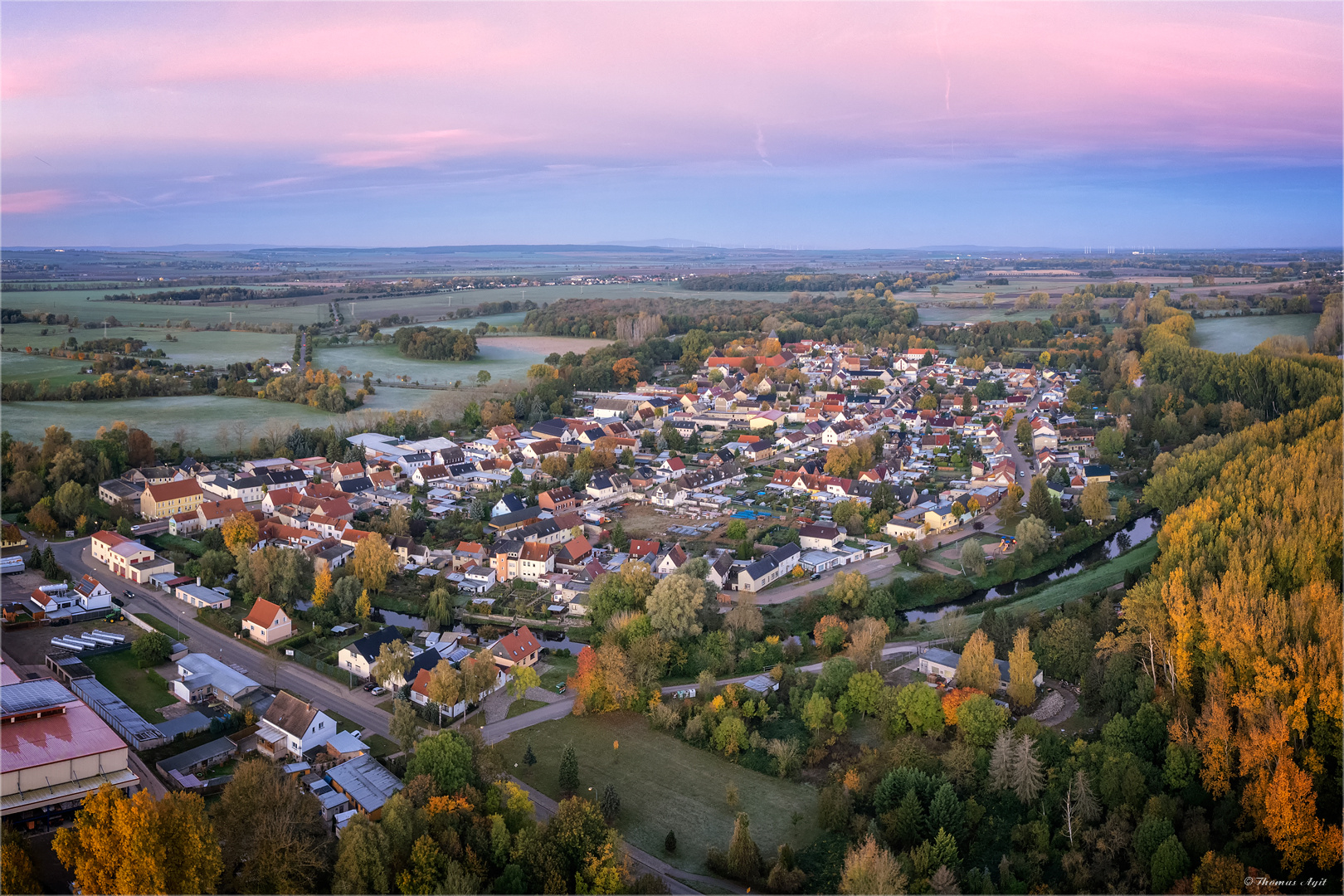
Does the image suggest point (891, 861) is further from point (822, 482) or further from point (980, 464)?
point (980, 464)

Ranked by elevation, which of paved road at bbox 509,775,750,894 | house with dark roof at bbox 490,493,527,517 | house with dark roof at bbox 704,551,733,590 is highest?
house with dark roof at bbox 490,493,527,517

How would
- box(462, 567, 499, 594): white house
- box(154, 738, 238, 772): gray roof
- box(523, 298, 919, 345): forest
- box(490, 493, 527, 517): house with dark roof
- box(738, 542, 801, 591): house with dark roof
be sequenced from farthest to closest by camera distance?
box(523, 298, 919, 345): forest < box(490, 493, 527, 517): house with dark roof < box(462, 567, 499, 594): white house < box(738, 542, 801, 591): house with dark roof < box(154, 738, 238, 772): gray roof

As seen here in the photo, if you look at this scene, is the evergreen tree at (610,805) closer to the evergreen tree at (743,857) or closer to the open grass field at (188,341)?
the evergreen tree at (743,857)

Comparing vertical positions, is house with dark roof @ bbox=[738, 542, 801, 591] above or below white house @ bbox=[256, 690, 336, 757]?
above

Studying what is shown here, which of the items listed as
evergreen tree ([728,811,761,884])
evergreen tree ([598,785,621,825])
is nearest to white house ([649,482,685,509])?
evergreen tree ([598,785,621,825])

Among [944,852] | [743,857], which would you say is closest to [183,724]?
[743,857]

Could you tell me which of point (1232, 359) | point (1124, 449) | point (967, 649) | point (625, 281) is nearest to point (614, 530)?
point (967, 649)

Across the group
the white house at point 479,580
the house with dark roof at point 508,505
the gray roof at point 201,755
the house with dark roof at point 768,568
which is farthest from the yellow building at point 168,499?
the house with dark roof at point 768,568

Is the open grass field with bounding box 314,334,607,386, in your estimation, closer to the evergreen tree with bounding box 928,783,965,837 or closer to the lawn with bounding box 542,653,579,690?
the lawn with bounding box 542,653,579,690
